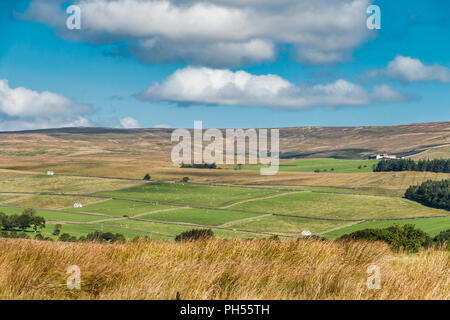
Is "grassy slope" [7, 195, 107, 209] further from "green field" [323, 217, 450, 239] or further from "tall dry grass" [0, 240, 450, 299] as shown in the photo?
"tall dry grass" [0, 240, 450, 299]

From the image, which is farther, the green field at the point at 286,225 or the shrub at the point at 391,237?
the green field at the point at 286,225

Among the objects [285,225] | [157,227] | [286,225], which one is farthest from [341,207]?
[157,227]

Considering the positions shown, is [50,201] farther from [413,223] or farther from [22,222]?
[413,223]

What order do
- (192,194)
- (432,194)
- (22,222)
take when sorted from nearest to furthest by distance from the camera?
(22,222) → (432,194) → (192,194)

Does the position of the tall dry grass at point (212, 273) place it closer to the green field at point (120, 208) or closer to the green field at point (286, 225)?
the green field at point (286, 225)

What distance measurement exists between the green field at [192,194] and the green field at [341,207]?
11.9m

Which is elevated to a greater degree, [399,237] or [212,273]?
[212,273]

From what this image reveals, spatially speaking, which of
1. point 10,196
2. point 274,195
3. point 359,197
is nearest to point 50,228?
point 10,196

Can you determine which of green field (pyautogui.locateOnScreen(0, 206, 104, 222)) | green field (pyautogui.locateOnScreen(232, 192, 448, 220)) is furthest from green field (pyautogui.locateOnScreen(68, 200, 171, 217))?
green field (pyautogui.locateOnScreen(232, 192, 448, 220))

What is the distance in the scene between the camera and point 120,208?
154250mm

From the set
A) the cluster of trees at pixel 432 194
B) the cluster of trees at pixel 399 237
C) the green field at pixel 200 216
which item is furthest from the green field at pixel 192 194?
the cluster of trees at pixel 399 237

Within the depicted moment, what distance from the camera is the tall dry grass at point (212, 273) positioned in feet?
25.0

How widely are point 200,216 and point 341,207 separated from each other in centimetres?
4922
